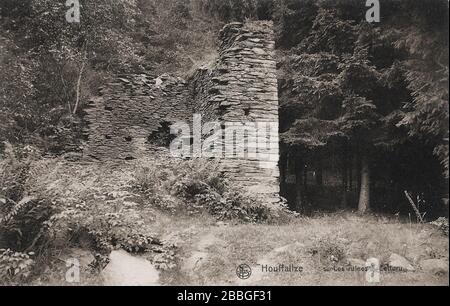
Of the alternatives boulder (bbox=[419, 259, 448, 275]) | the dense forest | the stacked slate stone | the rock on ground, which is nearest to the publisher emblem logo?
the rock on ground

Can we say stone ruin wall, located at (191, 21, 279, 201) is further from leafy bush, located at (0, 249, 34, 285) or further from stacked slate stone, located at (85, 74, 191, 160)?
leafy bush, located at (0, 249, 34, 285)

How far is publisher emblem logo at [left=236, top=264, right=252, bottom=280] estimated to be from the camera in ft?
20.0

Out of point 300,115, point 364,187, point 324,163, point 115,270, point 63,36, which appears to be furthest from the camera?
point 324,163

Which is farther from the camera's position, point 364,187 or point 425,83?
point 364,187

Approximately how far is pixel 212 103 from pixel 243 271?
5963 millimetres

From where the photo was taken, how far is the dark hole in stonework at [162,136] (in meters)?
14.1

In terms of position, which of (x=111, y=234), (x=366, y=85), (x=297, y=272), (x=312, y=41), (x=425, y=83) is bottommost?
(x=297, y=272)

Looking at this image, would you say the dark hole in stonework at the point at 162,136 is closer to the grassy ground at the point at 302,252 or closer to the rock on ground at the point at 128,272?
the grassy ground at the point at 302,252

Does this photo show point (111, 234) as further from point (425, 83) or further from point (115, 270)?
point (425, 83)

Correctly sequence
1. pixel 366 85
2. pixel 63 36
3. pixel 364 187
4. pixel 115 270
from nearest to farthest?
pixel 115 270
pixel 366 85
pixel 364 187
pixel 63 36

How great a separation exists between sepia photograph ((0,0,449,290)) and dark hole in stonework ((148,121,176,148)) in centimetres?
5

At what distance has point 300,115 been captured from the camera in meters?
14.8

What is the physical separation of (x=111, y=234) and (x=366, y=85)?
28.1 feet

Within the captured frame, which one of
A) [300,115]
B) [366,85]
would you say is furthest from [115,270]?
[300,115]
